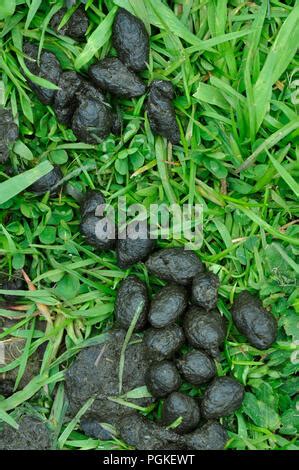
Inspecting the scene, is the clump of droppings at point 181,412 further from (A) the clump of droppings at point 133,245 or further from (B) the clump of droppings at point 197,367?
(A) the clump of droppings at point 133,245

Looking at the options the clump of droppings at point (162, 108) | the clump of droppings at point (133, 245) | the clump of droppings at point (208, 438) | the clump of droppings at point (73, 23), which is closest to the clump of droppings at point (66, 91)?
the clump of droppings at point (73, 23)

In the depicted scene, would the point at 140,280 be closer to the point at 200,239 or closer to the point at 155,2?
the point at 200,239

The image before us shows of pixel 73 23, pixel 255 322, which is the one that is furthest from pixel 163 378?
pixel 73 23

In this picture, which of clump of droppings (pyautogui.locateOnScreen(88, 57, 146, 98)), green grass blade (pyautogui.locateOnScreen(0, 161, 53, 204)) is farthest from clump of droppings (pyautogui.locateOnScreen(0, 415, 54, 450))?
clump of droppings (pyautogui.locateOnScreen(88, 57, 146, 98))

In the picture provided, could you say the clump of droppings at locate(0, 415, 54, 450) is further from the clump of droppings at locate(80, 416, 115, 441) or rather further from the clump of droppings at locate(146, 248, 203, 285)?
the clump of droppings at locate(146, 248, 203, 285)

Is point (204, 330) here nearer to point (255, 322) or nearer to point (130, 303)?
point (255, 322)
